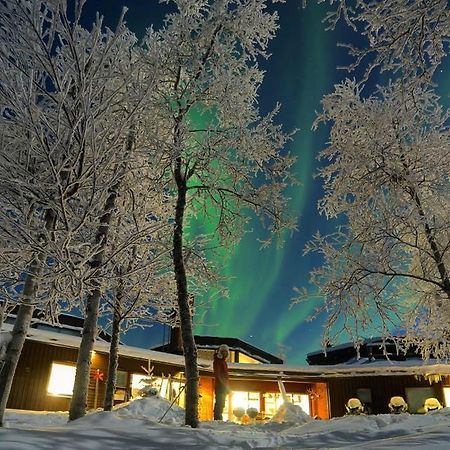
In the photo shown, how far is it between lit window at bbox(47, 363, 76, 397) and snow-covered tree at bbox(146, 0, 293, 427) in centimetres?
998

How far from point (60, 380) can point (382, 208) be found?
13.6 m

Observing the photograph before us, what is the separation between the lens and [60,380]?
1568cm

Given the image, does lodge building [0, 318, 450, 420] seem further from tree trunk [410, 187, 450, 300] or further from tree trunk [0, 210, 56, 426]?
tree trunk [0, 210, 56, 426]

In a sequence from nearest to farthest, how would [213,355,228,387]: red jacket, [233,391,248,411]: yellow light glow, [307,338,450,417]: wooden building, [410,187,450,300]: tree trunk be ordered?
[213,355,228,387]: red jacket
[410,187,450,300]: tree trunk
[307,338,450,417]: wooden building
[233,391,248,411]: yellow light glow

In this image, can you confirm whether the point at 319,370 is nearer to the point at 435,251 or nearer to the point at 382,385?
the point at 382,385

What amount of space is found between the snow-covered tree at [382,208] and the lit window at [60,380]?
11.1 metres

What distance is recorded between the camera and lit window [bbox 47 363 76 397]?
1538cm

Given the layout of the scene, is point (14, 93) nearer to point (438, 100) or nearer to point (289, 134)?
point (289, 134)

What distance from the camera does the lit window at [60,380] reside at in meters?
15.4

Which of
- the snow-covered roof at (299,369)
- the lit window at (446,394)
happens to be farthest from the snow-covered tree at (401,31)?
the lit window at (446,394)

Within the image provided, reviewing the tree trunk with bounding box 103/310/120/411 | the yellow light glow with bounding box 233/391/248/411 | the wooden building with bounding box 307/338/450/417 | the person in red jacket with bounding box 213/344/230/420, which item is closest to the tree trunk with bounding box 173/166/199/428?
the person in red jacket with bounding box 213/344/230/420

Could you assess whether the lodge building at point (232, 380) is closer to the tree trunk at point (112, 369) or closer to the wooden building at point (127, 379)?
the wooden building at point (127, 379)

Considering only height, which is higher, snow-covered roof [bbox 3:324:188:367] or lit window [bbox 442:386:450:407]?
snow-covered roof [bbox 3:324:188:367]

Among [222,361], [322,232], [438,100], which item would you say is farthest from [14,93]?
[438,100]
